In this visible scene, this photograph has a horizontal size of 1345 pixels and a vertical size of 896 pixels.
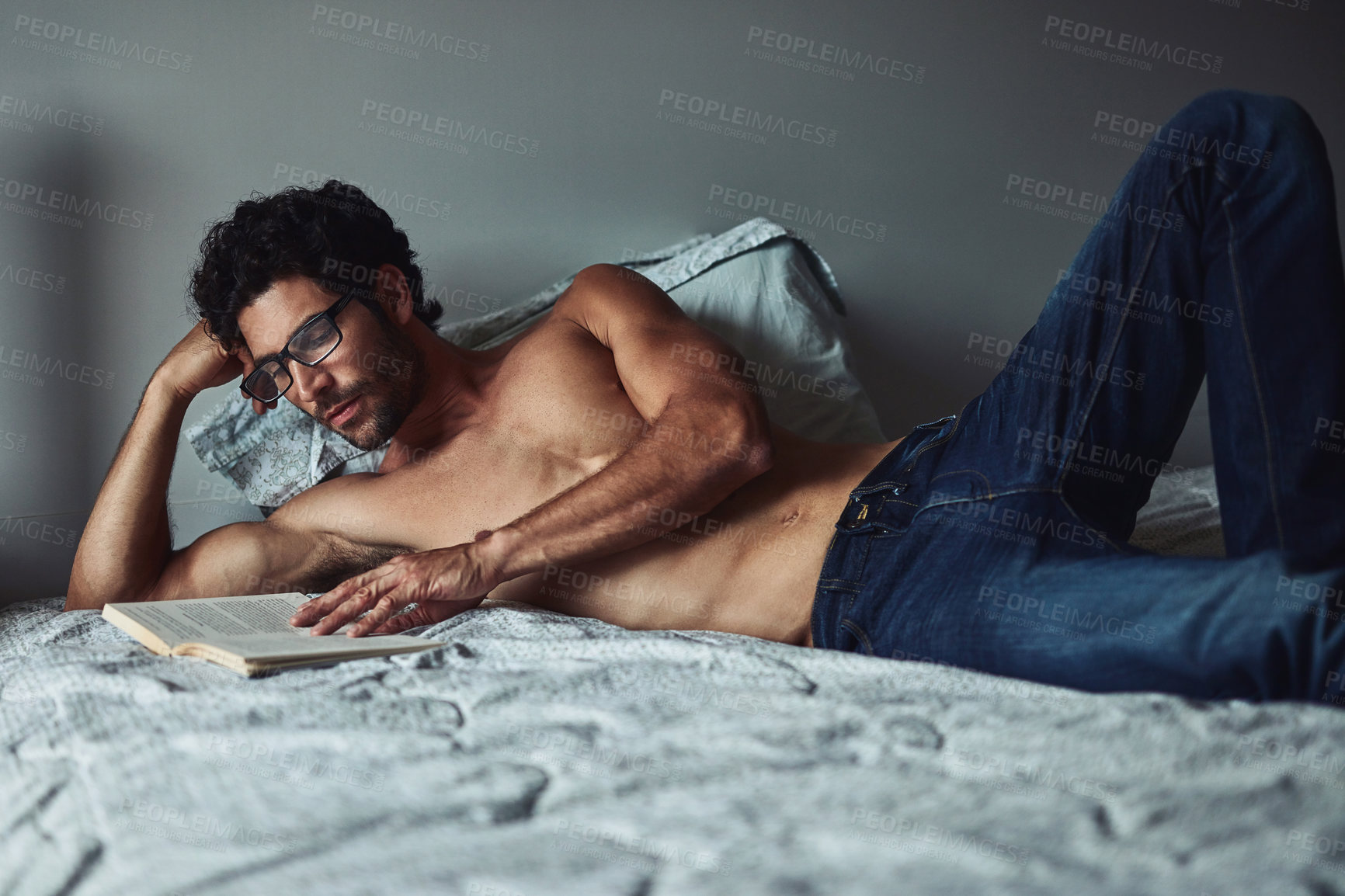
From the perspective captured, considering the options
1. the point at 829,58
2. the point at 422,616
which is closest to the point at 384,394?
the point at 422,616

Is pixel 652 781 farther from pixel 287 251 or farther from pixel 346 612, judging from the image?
pixel 287 251

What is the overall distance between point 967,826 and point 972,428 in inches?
26.2

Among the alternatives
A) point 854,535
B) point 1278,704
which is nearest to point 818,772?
point 1278,704

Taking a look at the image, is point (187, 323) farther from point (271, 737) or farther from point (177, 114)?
point (271, 737)

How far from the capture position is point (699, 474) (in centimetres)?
122

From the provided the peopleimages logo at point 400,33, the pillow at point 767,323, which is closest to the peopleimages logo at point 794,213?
the pillow at point 767,323

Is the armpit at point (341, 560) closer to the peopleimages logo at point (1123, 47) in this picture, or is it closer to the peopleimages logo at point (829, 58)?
the peopleimages logo at point (829, 58)

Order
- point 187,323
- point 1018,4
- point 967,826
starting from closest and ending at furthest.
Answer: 1. point 967,826
2. point 187,323
3. point 1018,4

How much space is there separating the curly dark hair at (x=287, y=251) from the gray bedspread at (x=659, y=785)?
26.5 inches

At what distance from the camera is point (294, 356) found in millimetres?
1348

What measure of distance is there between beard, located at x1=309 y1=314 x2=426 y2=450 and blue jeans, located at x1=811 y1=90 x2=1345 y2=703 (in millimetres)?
711

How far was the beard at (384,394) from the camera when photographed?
1.39 m

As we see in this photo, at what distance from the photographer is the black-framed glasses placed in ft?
4.44

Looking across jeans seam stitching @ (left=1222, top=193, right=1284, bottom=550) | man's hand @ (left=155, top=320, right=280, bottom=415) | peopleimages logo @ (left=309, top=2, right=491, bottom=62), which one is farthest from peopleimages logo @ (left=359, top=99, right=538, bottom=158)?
jeans seam stitching @ (left=1222, top=193, right=1284, bottom=550)
